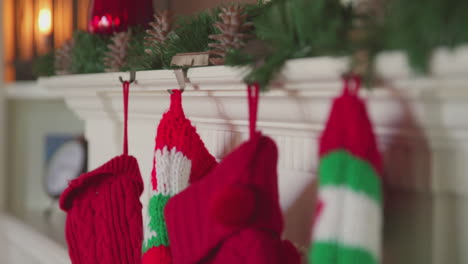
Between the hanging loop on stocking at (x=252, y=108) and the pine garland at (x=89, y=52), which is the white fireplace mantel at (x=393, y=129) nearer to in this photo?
the hanging loop on stocking at (x=252, y=108)

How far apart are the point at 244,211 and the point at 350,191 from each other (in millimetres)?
116

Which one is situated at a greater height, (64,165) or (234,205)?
(234,205)

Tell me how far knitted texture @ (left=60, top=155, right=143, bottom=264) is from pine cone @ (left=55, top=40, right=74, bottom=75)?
324mm

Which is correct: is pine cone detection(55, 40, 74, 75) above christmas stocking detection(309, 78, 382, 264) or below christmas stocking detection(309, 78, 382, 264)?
above

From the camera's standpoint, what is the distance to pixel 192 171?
2.28 feet

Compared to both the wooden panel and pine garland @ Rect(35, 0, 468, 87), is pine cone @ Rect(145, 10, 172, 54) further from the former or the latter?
the wooden panel

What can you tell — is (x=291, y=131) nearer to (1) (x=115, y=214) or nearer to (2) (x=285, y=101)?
(2) (x=285, y=101)

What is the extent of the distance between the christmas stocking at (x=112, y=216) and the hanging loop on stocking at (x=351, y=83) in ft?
1.39

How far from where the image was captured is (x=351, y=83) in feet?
1.49

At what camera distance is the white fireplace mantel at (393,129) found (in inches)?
16.9

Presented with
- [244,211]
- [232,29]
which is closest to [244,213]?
[244,211]

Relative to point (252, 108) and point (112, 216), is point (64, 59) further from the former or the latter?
point (252, 108)

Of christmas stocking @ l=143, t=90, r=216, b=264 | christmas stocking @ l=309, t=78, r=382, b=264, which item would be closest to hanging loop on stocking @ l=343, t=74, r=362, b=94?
christmas stocking @ l=309, t=78, r=382, b=264

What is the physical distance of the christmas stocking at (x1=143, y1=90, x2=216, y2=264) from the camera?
0.69 m
